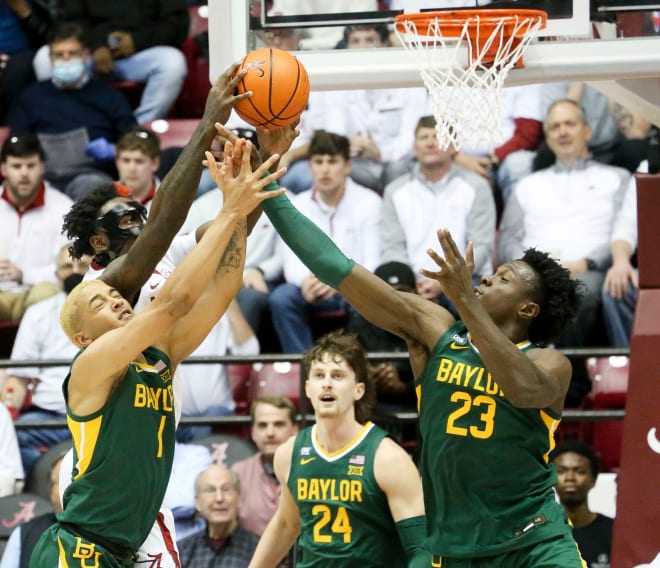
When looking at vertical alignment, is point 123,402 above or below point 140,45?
below

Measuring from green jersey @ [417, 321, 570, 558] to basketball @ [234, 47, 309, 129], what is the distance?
1139 millimetres

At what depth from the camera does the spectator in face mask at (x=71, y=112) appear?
370 inches

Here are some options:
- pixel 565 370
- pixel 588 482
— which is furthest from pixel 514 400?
pixel 588 482

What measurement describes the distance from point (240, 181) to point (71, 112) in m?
5.15

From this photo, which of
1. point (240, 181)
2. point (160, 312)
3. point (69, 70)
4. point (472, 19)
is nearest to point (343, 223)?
point (69, 70)

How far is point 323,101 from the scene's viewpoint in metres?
9.00

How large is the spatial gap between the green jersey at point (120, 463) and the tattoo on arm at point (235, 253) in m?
0.49

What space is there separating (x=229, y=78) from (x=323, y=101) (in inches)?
165

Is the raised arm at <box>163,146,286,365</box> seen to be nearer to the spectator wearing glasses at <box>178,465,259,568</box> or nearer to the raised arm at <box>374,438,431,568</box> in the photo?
the raised arm at <box>374,438,431,568</box>

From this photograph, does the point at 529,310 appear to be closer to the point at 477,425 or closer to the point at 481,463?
the point at 477,425

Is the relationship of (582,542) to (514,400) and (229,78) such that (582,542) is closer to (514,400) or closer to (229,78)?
(514,400)

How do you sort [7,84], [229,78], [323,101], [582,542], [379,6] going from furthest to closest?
[7,84] < [323,101] < [582,542] < [379,6] < [229,78]

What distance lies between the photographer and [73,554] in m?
4.80

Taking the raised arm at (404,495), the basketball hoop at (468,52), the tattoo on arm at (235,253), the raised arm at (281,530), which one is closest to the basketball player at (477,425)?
the tattoo on arm at (235,253)
